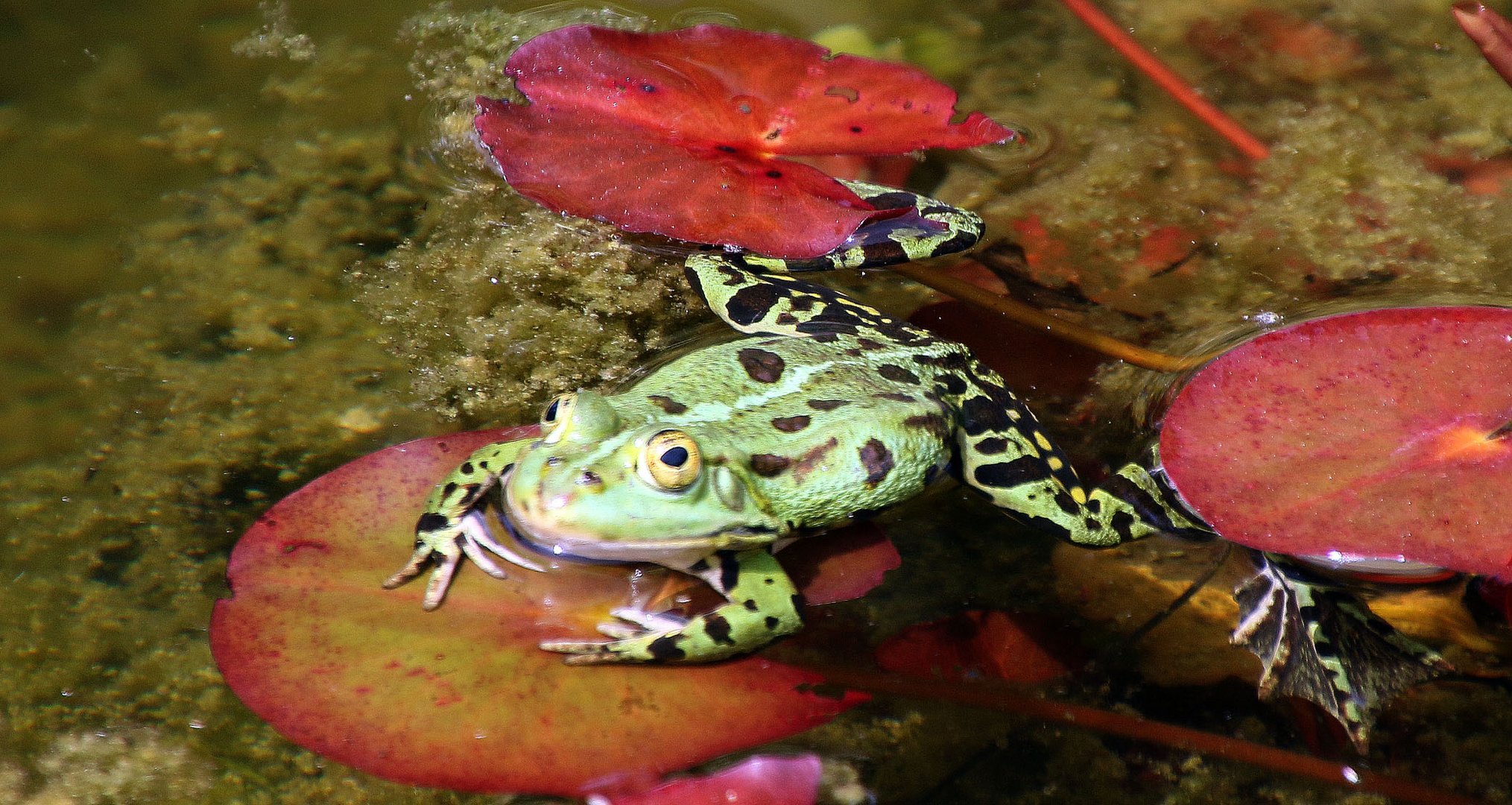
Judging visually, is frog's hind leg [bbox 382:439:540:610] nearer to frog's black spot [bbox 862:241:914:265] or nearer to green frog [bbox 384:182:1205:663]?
green frog [bbox 384:182:1205:663]

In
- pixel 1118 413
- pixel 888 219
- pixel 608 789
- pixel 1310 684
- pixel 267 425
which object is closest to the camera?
pixel 608 789

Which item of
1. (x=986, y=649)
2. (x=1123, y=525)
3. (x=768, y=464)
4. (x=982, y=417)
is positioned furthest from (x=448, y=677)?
(x=1123, y=525)

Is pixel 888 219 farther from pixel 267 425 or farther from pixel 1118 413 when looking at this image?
pixel 267 425

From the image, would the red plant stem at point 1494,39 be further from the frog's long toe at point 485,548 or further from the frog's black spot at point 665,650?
the frog's long toe at point 485,548

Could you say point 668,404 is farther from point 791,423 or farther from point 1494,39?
point 1494,39

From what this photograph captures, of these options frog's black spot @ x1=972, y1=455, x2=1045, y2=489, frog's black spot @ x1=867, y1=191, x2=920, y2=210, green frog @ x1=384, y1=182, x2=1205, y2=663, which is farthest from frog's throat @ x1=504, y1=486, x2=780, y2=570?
frog's black spot @ x1=867, y1=191, x2=920, y2=210

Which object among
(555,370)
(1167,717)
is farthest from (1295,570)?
(555,370)
